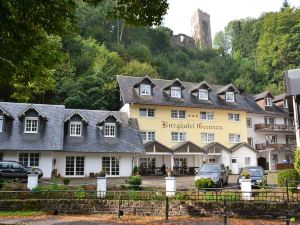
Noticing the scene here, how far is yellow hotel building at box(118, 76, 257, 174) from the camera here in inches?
1500

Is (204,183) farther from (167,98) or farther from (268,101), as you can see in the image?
(268,101)

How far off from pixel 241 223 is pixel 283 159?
35.7 meters

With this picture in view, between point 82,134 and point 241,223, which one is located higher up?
point 82,134

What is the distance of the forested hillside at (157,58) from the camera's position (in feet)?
150

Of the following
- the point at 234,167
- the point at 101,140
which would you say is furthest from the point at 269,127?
the point at 101,140

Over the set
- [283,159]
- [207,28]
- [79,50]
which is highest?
[207,28]

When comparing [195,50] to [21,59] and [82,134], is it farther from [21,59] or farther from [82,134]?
[21,59]

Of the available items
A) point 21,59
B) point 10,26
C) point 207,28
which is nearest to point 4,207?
point 21,59

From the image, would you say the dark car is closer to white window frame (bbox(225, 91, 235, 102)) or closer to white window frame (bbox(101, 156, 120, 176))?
white window frame (bbox(101, 156, 120, 176))

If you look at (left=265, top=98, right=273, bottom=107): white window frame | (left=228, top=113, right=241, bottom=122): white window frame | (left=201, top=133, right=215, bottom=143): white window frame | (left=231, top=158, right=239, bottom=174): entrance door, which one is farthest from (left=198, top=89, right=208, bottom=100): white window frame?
(left=265, top=98, right=273, bottom=107): white window frame

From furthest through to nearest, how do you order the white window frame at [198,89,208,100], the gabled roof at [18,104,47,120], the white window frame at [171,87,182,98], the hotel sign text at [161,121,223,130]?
the white window frame at [198,89,208,100] → the white window frame at [171,87,182,98] → the hotel sign text at [161,121,223,130] → the gabled roof at [18,104,47,120]

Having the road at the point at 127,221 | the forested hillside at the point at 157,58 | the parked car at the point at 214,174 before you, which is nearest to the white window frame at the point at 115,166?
the forested hillside at the point at 157,58

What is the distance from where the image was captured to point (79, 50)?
55.5m

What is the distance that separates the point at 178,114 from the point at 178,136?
8.58ft
